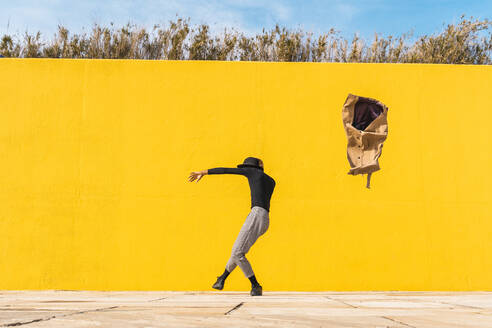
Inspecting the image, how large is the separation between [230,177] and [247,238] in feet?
4.40

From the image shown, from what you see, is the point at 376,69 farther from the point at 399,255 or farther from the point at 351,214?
the point at 399,255

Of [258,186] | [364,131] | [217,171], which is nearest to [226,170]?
[217,171]

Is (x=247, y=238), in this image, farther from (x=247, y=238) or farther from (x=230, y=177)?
(x=230, y=177)

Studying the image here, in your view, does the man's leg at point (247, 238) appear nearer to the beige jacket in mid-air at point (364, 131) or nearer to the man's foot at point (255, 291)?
the man's foot at point (255, 291)

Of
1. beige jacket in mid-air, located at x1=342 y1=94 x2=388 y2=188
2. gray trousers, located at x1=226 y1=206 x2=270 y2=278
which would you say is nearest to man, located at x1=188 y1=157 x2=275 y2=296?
gray trousers, located at x1=226 y1=206 x2=270 y2=278

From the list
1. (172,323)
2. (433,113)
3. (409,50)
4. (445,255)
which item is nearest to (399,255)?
(445,255)

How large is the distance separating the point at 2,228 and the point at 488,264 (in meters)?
6.03

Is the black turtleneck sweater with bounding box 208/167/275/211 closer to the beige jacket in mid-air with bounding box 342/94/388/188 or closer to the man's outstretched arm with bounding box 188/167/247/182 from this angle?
the man's outstretched arm with bounding box 188/167/247/182

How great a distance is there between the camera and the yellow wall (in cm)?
627

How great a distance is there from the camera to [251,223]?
5297 mm

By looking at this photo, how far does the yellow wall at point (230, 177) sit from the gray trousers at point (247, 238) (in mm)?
985

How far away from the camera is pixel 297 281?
20.5 ft

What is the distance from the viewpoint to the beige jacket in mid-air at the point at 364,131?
648 cm

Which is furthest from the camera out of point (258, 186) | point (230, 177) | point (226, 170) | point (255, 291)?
point (230, 177)
